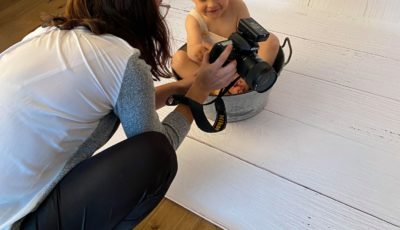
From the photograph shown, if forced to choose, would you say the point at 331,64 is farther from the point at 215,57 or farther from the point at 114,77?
the point at 114,77

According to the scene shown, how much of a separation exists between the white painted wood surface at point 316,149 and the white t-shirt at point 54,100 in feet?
1.03

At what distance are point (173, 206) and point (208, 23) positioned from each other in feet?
1.47

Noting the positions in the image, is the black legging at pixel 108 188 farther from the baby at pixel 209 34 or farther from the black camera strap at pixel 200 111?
the baby at pixel 209 34

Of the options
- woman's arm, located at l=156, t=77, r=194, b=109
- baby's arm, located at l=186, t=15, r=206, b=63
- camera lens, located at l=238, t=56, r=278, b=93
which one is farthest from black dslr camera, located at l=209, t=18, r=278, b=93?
baby's arm, located at l=186, t=15, r=206, b=63

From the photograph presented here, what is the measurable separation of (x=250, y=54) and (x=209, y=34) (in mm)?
302

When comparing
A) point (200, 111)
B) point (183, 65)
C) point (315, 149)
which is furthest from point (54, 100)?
point (315, 149)

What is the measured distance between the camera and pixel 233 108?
860 mm

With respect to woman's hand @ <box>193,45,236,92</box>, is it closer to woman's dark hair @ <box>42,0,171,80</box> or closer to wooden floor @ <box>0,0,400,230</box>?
woman's dark hair @ <box>42,0,171,80</box>

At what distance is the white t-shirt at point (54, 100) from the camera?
0.47m

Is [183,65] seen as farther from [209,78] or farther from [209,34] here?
[209,78]

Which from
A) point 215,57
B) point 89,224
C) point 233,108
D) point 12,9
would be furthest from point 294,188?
point 12,9

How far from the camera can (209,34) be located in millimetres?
933

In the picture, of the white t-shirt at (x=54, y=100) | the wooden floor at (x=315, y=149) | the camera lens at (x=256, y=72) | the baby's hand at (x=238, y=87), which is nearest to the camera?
the white t-shirt at (x=54, y=100)

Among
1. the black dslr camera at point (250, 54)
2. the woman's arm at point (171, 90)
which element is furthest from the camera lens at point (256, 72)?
the woman's arm at point (171, 90)
